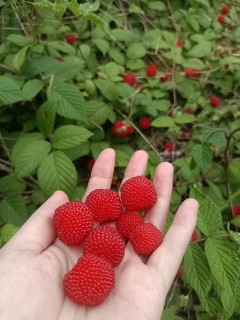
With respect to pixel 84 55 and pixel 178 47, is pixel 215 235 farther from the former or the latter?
pixel 178 47

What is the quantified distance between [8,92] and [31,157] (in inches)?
13.1

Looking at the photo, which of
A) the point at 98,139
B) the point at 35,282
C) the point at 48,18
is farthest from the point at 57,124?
the point at 35,282

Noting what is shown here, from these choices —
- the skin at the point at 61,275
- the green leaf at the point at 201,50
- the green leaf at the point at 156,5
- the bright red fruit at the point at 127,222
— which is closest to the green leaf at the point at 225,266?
the skin at the point at 61,275

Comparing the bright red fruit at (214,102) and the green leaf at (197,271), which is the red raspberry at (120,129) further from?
the green leaf at (197,271)

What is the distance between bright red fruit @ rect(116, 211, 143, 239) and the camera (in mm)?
1695

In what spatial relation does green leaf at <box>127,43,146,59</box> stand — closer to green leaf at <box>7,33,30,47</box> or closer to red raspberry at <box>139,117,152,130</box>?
red raspberry at <box>139,117,152,130</box>

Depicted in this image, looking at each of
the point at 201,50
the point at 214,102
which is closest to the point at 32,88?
the point at 214,102

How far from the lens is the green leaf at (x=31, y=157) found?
1.90 meters

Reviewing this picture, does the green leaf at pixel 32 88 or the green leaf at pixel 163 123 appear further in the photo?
the green leaf at pixel 163 123

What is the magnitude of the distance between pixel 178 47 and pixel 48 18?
1067 mm

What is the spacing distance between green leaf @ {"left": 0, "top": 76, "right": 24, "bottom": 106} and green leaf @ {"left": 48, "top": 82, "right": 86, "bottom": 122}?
0.23m

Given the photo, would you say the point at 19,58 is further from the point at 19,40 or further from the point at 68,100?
the point at 68,100

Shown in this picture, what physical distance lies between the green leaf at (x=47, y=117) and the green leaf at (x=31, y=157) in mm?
89

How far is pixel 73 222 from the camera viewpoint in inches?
61.3
